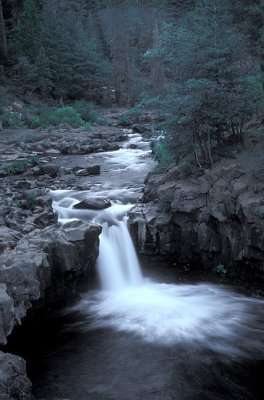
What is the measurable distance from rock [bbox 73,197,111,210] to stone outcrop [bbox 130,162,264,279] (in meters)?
1.23

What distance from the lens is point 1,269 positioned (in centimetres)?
739

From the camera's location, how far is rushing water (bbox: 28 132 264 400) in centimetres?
610

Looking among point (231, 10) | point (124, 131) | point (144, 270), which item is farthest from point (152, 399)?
point (124, 131)

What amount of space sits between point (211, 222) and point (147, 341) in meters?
3.52

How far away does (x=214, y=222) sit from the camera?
9711mm

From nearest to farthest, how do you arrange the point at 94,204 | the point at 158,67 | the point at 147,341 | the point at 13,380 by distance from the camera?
1. the point at 13,380
2. the point at 147,341
3. the point at 94,204
4. the point at 158,67

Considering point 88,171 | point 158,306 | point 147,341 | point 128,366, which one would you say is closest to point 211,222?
point 158,306

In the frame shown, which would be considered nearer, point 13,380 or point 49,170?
point 13,380

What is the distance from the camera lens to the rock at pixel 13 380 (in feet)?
16.4

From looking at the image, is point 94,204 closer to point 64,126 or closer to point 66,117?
point 64,126

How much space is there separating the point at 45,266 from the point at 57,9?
5228 cm

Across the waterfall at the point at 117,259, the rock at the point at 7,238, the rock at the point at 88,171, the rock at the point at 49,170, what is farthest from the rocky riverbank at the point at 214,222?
the rock at the point at 49,170

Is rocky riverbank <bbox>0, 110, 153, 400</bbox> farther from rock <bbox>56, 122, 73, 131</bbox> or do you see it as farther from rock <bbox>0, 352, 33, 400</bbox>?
rock <bbox>56, 122, 73, 131</bbox>

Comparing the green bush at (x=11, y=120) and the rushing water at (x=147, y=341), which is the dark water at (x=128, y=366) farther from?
the green bush at (x=11, y=120)
